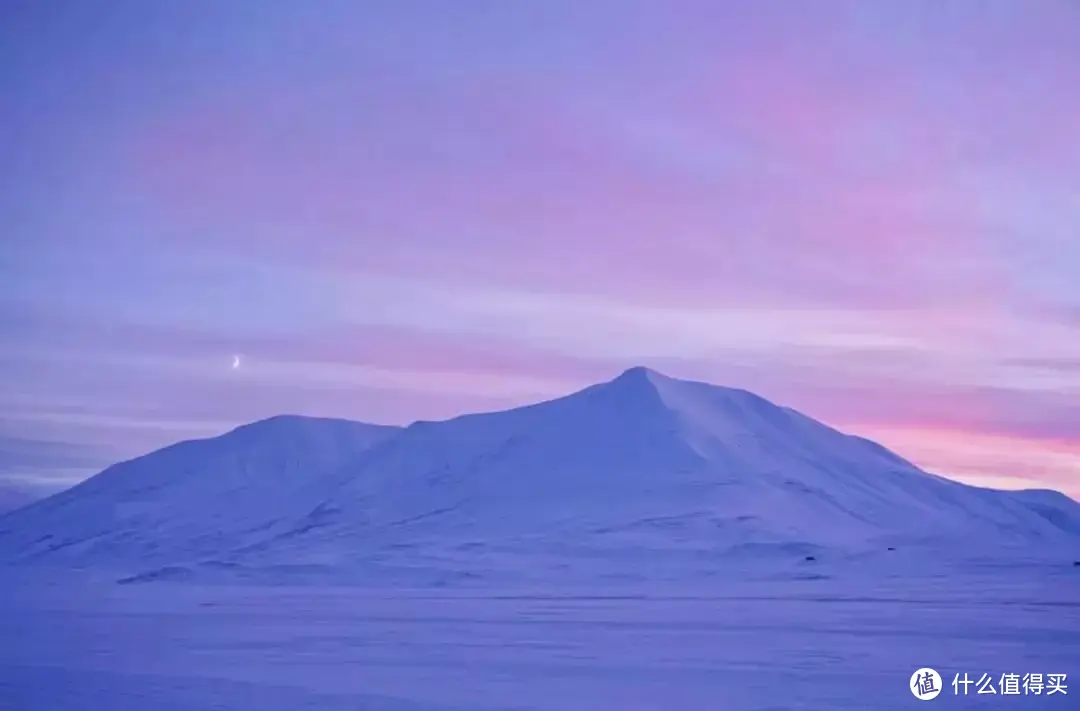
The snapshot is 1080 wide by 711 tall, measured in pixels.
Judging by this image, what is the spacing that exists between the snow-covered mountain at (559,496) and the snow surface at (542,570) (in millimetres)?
423

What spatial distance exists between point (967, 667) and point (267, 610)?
25998 mm

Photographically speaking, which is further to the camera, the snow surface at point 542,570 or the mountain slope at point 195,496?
the mountain slope at point 195,496

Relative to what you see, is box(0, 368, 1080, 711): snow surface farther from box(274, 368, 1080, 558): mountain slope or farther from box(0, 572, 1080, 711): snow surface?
box(274, 368, 1080, 558): mountain slope

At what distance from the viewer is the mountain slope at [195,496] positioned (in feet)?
403

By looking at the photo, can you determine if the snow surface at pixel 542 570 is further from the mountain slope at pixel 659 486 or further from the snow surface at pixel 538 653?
the mountain slope at pixel 659 486

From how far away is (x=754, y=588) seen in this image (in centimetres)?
5194

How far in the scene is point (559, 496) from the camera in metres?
105

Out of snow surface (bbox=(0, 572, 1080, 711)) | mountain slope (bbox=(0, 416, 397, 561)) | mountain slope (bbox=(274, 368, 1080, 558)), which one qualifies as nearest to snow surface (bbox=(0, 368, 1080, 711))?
snow surface (bbox=(0, 572, 1080, 711))

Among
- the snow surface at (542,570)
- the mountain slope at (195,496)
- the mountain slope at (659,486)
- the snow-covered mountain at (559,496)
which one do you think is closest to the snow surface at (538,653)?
the snow surface at (542,570)

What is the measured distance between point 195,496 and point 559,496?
55458 millimetres

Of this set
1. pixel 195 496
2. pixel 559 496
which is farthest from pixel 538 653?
pixel 195 496

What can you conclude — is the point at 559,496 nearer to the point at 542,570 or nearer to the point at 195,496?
the point at 542,570

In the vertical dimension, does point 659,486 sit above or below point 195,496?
above

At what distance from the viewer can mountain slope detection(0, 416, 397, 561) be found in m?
123
